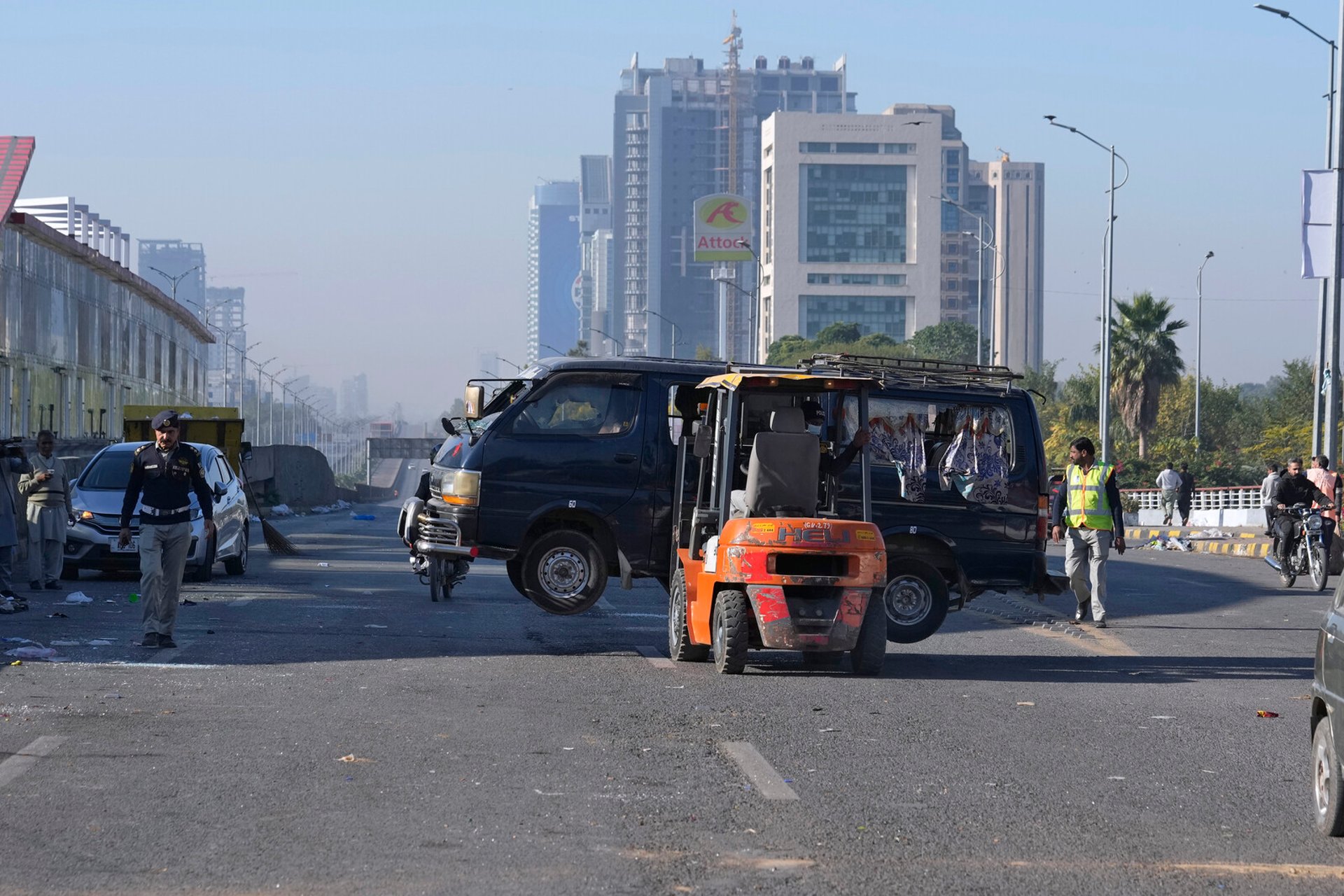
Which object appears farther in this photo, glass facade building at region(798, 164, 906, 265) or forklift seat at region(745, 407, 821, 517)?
glass facade building at region(798, 164, 906, 265)

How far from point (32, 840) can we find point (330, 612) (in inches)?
403

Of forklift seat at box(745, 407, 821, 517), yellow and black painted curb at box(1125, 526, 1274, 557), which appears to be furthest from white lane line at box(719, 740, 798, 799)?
yellow and black painted curb at box(1125, 526, 1274, 557)

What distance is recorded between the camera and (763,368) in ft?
42.6

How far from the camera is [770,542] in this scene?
11477 mm

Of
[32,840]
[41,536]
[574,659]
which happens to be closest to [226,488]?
[41,536]

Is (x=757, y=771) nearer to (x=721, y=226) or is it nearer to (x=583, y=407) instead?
(x=583, y=407)

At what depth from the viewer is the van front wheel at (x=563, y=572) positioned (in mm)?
13578

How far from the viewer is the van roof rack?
13555 mm

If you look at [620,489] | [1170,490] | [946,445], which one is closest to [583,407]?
[620,489]

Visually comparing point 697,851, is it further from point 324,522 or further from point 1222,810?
point 324,522

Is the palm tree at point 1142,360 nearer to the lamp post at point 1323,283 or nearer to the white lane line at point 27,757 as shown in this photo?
the lamp post at point 1323,283

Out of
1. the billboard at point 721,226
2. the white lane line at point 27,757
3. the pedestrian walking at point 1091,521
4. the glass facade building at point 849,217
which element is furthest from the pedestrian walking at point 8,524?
the billboard at point 721,226

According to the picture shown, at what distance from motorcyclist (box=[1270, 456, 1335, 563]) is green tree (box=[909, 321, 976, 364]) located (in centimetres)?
12377

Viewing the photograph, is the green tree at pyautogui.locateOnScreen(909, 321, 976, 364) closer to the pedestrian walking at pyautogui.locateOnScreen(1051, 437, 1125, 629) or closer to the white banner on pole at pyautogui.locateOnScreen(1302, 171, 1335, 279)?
the white banner on pole at pyautogui.locateOnScreen(1302, 171, 1335, 279)
